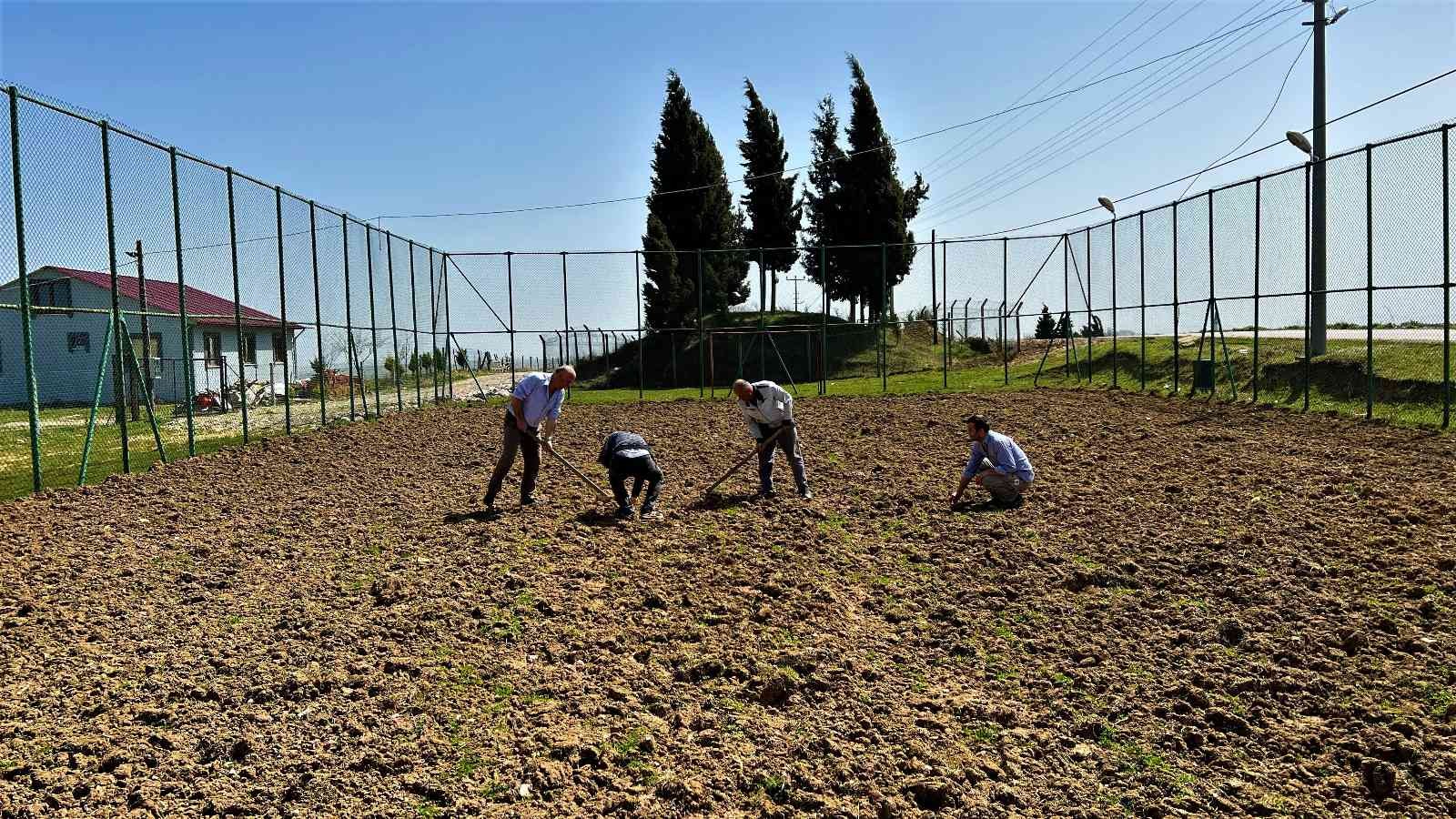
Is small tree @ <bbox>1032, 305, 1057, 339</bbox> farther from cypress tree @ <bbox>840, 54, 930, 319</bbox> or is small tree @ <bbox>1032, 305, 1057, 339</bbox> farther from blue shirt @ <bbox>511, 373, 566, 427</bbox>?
blue shirt @ <bbox>511, 373, 566, 427</bbox>

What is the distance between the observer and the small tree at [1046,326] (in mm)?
21281

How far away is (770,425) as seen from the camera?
952 cm

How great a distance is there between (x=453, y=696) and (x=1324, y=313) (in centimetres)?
1378

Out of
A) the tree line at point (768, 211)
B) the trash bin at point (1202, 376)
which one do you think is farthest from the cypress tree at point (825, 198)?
the trash bin at point (1202, 376)

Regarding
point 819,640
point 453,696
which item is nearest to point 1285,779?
point 819,640

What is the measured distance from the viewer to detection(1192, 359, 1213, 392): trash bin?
52.9ft

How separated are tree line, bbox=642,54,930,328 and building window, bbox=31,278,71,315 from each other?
18.7 m

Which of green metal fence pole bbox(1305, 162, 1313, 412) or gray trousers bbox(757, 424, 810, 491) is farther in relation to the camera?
green metal fence pole bbox(1305, 162, 1313, 412)

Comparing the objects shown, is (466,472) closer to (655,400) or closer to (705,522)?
(705,522)

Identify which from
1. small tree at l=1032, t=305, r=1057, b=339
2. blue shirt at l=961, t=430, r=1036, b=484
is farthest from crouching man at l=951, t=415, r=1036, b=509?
small tree at l=1032, t=305, r=1057, b=339

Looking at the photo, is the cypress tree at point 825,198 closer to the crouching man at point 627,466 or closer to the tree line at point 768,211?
the tree line at point 768,211

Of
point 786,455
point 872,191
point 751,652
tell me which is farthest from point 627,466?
point 872,191

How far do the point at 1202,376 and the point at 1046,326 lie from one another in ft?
28.0

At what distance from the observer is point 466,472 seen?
1140 centimetres
